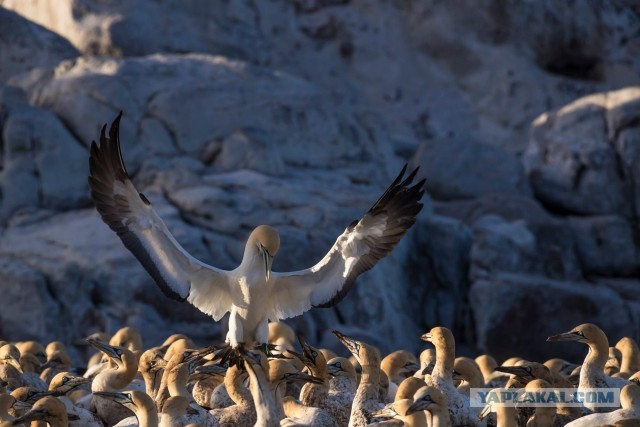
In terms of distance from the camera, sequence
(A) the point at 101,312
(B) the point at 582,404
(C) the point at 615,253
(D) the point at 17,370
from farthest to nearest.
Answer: (C) the point at 615,253, (A) the point at 101,312, (D) the point at 17,370, (B) the point at 582,404

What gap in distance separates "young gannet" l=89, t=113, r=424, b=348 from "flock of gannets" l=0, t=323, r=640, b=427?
0.57 meters

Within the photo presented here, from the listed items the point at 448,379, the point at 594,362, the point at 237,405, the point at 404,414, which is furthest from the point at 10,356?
the point at 594,362

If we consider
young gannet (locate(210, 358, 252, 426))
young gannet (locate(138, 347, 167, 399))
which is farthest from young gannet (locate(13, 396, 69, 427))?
young gannet (locate(138, 347, 167, 399))

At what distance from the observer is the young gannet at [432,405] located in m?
6.92


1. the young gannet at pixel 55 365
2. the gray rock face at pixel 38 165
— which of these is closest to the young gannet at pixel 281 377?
the young gannet at pixel 55 365

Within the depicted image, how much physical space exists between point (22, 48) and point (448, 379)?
1588cm

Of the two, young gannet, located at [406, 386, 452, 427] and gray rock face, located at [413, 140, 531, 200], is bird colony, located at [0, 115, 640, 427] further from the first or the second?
gray rock face, located at [413, 140, 531, 200]

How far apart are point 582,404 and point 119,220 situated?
359 cm

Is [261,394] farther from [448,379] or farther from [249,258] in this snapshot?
[249,258]

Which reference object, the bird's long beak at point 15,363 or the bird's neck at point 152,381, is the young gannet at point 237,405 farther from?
the bird's long beak at point 15,363

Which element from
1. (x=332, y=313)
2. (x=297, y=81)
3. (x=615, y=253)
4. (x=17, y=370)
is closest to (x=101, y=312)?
(x=332, y=313)

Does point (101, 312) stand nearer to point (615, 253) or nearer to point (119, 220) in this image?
point (119, 220)

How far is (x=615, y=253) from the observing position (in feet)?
75.8

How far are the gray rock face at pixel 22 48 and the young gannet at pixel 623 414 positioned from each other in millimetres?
16869
